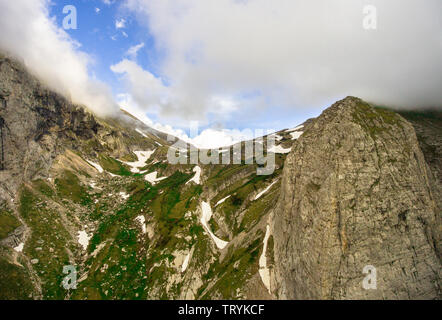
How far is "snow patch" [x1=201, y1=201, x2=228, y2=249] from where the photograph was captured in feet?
300

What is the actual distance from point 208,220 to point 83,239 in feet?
187

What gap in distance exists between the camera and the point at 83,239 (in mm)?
92062

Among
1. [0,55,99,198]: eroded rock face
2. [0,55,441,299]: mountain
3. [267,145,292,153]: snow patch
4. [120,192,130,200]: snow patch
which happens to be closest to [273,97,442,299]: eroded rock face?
[0,55,441,299]: mountain

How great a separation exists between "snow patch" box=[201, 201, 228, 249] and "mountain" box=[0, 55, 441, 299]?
0.70 meters

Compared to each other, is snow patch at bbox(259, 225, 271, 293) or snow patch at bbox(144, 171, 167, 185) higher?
snow patch at bbox(144, 171, 167, 185)

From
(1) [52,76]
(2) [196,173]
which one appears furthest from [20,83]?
(2) [196,173]

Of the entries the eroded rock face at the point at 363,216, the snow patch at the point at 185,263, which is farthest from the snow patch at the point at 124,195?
the eroded rock face at the point at 363,216

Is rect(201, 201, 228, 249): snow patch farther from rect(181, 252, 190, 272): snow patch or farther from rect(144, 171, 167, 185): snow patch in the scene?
rect(144, 171, 167, 185): snow patch

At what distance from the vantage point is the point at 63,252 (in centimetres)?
8088

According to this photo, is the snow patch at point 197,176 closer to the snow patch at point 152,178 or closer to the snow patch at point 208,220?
the snow patch at point 152,178

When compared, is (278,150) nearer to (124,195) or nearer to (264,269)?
(124,195)

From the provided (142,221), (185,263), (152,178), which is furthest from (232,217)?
(152,178)

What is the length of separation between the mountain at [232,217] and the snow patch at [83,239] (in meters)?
0.43

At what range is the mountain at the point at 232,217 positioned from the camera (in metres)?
39.2
